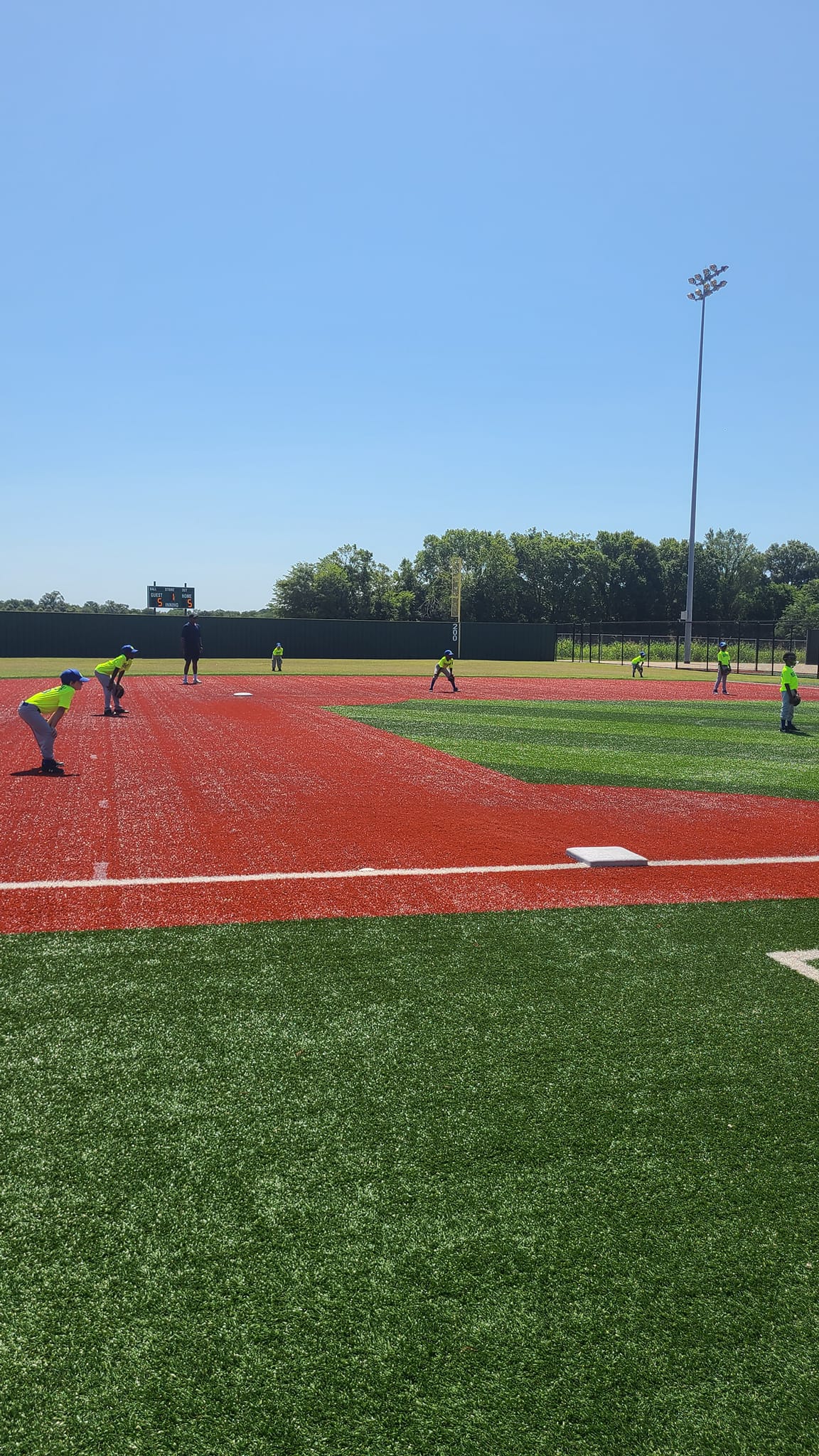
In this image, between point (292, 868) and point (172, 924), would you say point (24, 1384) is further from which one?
point (292, 868)

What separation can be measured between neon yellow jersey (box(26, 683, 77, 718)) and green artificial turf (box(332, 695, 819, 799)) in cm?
621

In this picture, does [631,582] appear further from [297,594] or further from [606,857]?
[606,857]

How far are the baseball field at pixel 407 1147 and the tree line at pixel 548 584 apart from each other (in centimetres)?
9237

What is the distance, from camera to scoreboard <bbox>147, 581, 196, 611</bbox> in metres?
56.2

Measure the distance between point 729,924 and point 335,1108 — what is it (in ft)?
12.3

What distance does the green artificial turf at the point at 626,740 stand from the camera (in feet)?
45.1

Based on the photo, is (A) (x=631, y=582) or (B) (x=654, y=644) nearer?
(B) (x=654, y=644)

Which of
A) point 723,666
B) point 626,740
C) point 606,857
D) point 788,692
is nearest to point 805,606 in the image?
point 723,666

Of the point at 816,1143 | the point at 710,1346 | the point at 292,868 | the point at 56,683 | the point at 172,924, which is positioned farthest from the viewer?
the point at 56,683

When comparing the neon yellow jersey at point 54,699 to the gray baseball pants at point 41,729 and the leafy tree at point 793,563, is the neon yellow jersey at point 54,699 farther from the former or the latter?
the leafy tree at point 793,563

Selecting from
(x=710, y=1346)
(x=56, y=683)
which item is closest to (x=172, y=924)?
(x=710, y=1346)

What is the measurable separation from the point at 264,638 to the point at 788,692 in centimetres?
4580

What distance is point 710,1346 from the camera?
2805 mm

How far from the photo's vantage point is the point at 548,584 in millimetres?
119750
